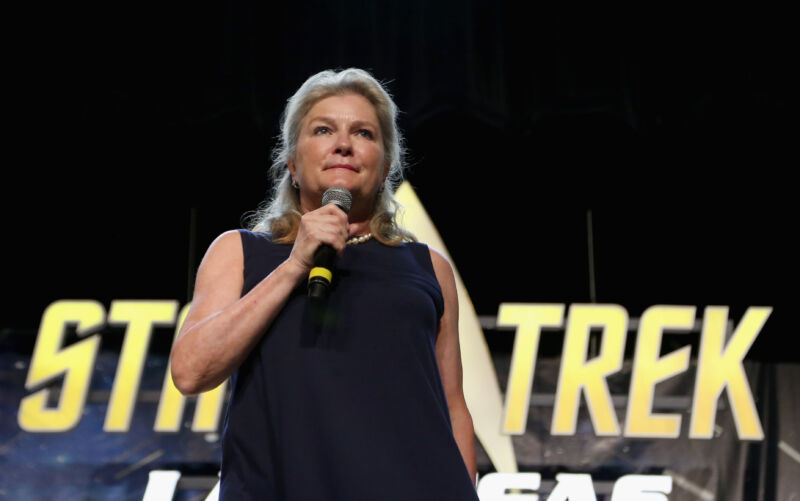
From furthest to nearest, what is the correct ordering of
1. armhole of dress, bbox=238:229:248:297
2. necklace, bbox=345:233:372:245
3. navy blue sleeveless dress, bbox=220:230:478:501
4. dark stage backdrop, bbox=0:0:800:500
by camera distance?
1. dark stage backdrop, bbox=0:0:800:500
2. necklace, bbox=345:233:372:245
3. armhole of dress, bbox=238:229:248:297
4. navy blue sleeveless dress, bbox=220:230:478:501

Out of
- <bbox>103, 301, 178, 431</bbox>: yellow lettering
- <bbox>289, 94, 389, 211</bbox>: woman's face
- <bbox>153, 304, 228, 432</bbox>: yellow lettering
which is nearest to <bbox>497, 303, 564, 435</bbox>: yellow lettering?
<bbox>153, 304, 228, 432</bbox>: yellow lettering

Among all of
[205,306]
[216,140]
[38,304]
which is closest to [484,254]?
[216,140]

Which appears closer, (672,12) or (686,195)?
(672,12)

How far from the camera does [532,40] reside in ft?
12.2

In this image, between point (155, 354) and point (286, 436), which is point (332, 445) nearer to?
point (286, 436)

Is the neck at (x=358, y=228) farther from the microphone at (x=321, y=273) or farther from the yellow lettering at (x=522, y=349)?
the yellow lettering at (x=522, y=349)

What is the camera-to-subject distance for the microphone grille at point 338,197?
1190mm

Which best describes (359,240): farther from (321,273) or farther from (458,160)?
(458,160)

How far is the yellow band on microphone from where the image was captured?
1.07 m

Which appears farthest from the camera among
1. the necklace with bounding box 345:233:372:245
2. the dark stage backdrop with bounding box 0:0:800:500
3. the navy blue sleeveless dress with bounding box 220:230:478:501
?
the dark stage backdrop with bounding box 0:0:800:500

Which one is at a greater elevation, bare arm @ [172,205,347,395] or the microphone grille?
the microphone grille

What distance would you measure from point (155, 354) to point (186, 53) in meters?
1.34

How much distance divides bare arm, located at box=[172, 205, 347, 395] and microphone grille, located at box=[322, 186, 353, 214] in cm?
7

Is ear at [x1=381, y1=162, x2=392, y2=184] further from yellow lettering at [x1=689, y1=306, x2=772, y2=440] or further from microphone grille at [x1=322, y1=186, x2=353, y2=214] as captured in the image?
yellow lettering at [x1=689, y1=306, x2=772, y2=440]
